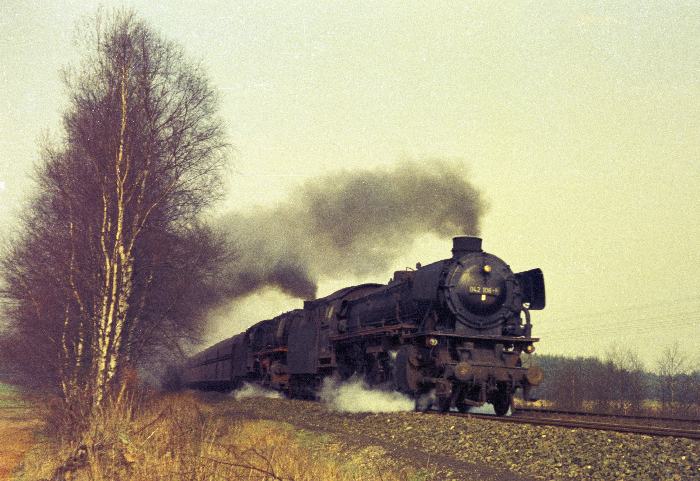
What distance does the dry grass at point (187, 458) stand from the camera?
23.8ft

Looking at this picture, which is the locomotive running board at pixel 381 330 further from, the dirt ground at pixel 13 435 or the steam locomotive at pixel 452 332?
the dirt ground at pixel 13 435

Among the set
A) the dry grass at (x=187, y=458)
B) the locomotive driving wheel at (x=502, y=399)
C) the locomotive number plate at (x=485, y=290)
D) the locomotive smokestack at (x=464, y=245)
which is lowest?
the dry grass at (x=187, y=458)

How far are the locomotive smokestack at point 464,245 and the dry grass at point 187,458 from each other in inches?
234

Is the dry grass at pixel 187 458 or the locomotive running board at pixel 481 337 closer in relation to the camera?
the dry grass at pixel 187 458

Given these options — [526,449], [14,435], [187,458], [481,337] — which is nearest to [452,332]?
[481,337]

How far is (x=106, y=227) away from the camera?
14414 millimetres

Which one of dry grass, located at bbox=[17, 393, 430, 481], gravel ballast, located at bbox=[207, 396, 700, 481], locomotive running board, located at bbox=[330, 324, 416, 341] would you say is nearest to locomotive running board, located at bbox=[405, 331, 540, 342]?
locomotive running board, located at bbox=[330, 324, 416, 341]

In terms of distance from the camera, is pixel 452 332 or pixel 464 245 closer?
pixel 452 332

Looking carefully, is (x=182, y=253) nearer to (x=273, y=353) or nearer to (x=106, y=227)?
(x=106, y=227)

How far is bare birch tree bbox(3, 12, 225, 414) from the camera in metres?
14.2

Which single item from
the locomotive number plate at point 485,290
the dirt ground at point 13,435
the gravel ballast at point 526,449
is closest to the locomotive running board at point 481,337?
the locomotive number plate at point 485,290

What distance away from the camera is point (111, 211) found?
15.0 m

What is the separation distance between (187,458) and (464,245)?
9482mm

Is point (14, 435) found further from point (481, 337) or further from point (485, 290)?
point (485, 290)
